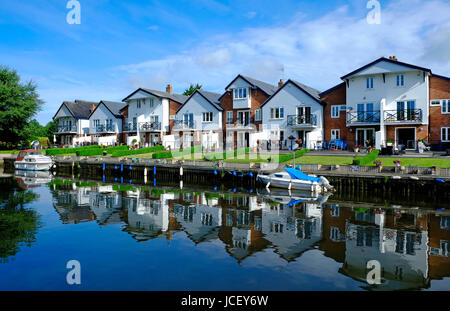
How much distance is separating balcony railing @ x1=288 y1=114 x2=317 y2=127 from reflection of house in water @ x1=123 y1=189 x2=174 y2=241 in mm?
21653

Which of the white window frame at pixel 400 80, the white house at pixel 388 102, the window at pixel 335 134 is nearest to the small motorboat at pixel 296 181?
the white house at pixel 388 102

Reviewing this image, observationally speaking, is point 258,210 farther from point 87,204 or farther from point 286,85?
point 286,85

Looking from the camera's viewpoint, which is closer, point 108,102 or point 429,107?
point 429,107

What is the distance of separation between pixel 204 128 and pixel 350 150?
22.0 metres

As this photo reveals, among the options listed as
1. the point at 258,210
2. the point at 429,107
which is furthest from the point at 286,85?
the point at 258,210

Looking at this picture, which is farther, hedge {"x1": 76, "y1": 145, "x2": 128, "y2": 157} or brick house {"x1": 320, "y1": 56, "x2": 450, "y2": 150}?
hedge {"x1": 76, "y1": 145, "x2": 128, "y2": 157}

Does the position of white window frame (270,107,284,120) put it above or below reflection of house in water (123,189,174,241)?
above

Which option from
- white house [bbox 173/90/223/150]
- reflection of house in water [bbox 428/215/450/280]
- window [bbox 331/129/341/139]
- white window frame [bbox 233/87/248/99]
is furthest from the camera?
white house [bbox 173/90/223/150]

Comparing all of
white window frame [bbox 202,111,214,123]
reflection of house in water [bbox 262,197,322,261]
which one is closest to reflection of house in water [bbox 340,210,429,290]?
reflection of house in water [bbox 262,197,322,261]

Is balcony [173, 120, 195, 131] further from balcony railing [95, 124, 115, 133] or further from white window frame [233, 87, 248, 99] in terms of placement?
balcony railing [95, 124, 115, 133]

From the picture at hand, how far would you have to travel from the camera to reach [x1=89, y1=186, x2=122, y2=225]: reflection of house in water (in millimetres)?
20830

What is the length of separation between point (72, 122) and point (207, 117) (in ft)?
106

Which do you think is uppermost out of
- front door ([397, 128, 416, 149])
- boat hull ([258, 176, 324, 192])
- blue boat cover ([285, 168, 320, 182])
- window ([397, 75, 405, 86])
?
window ([397, 75, 405, 86])
